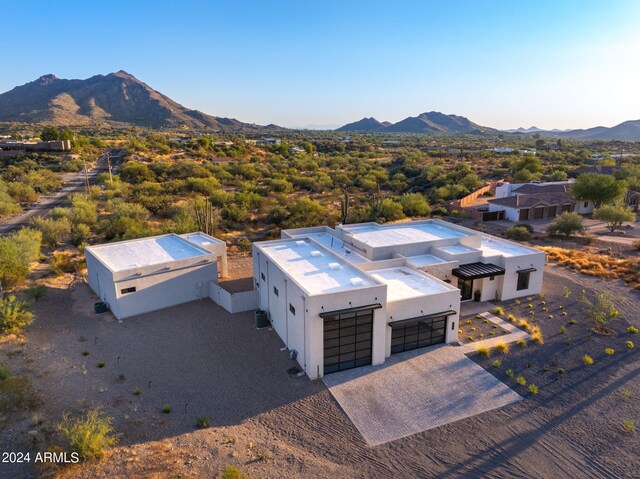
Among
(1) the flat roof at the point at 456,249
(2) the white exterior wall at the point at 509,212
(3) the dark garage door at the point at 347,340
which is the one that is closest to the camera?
(3) the dark garage door at the point at 347,340

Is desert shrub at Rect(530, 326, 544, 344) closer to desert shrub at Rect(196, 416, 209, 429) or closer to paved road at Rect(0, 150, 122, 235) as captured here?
desert shrub at Rect(196, 416, 209, 429)

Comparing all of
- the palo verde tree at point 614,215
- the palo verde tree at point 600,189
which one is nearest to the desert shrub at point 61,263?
the palo verde tree at point 614,215

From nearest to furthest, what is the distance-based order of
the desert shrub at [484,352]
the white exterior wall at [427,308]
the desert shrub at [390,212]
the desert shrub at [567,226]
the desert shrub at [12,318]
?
1. the white exterior wall at [427,308]
2. the desert shrub at [484,352]
3. the desert shrub at [12,318]
4. the desert shrub at [567,226]
5. the desert shrub at [390,212]

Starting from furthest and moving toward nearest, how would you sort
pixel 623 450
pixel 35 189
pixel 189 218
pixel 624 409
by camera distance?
pixel 35 189, pixel 189 218, pixel 624 409, pixel 623 450

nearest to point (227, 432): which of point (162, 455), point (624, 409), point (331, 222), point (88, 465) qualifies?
point (162, 455)

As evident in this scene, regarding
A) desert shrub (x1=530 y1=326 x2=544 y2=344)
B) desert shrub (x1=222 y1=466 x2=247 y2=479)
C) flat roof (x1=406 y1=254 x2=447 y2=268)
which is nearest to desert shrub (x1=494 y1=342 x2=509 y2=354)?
desert shrub (x1=530 y1=326 x2=544 y2=344)

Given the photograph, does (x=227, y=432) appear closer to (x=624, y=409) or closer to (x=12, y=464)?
(x=12, y=464)

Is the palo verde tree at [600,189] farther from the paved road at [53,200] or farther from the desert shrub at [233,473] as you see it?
the paved road at [53,200]
